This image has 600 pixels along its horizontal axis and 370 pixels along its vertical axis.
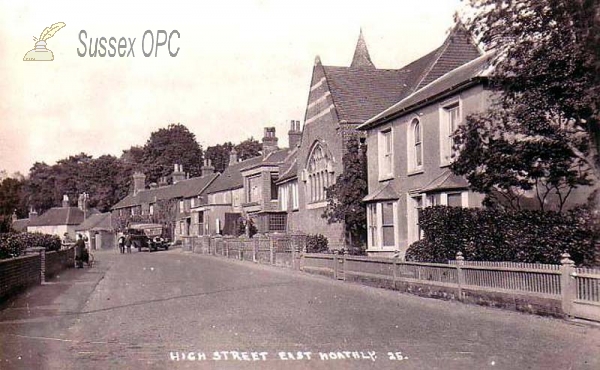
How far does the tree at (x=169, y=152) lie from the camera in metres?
103

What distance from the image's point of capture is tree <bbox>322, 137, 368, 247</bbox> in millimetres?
Answer: 31469

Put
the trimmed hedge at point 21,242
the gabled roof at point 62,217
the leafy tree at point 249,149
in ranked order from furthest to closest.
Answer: the gabled roof at point 62,217 → the leafy tree at point 249,149 → the trimmed hedge at point 21,242

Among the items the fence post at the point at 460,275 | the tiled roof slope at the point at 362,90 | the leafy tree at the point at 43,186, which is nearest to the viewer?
the fence post at the point at 460,275

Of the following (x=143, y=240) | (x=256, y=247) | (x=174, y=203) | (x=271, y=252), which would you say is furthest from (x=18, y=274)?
(x=174, y=203)

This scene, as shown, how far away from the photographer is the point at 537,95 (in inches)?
558

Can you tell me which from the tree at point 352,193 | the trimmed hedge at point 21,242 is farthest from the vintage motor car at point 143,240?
the tree at point 352,193

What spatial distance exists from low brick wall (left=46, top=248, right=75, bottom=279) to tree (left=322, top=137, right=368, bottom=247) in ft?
41.3

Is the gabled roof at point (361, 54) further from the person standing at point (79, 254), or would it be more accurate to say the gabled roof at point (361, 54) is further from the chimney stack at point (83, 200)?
the chimney stack at point (83, 200)

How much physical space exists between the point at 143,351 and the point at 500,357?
4712 mm

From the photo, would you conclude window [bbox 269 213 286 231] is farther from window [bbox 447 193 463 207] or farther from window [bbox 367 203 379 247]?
window [bbox 447 193 463 207]

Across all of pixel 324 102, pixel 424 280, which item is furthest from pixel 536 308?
pixel 324 102

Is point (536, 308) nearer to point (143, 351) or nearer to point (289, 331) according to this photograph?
point (289, 331)

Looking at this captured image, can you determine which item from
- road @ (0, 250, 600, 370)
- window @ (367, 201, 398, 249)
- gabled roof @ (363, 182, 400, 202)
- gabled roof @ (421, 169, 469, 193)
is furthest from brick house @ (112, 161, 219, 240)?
road @ (0, 250, 600, 370)

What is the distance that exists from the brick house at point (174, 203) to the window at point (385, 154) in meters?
40.9
